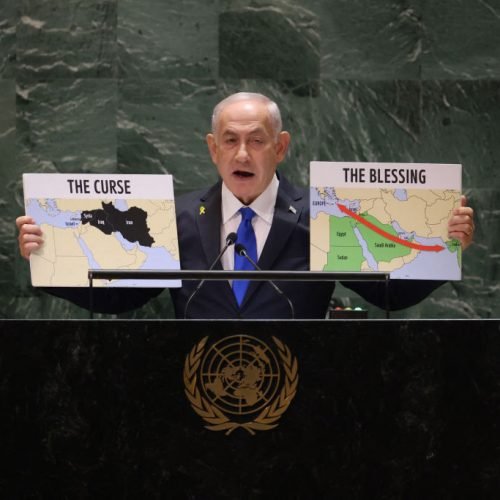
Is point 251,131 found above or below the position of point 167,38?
below

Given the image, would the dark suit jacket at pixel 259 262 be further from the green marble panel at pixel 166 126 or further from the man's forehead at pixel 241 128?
the green marble panel at pixel 166 126

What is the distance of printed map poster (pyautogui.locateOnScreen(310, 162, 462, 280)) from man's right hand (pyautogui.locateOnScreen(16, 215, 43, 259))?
0.90 meters

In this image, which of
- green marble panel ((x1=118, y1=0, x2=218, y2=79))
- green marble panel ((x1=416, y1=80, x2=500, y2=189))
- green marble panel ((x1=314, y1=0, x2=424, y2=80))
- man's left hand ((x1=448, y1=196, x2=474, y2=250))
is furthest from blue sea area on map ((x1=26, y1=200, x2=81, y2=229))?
green marble panel ((x1=416, y1=80, x2=500, y2=189))

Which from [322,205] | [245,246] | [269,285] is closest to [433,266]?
[322,205]

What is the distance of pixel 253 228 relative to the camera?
3.68 metres

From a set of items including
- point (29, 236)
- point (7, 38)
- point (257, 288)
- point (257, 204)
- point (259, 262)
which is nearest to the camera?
point (29, 236)

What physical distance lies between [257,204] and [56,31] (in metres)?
2.14

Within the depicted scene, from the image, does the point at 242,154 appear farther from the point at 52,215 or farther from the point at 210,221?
the point at 52,215

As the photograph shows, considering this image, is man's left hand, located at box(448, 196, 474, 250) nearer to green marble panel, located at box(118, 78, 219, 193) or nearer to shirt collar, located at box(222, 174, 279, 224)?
shirt collar, located at box(222, 174, 279, 224)

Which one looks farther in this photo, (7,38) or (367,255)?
(7,38)
